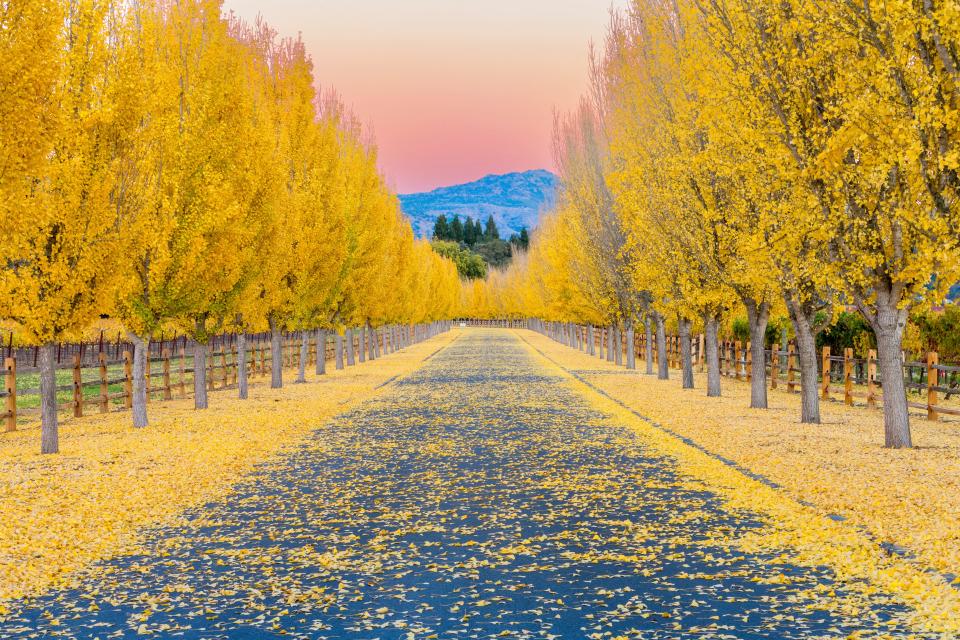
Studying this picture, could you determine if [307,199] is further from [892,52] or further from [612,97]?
[892,52]

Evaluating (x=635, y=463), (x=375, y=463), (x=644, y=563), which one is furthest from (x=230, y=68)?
(x=644, y=563)

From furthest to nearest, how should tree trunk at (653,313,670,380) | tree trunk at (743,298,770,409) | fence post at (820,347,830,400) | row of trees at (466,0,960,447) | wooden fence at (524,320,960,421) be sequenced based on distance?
tree trunk at (653,313,670,380) → fence post at (820,347,830,400) → tree trunk at (743,298,770,409) → wooden fence at (524,320,960,421) → row of trees at (466,0,960,447)

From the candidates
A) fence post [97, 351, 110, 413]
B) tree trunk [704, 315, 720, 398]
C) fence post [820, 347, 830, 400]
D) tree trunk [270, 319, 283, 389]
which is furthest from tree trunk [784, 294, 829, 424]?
tree trunk [270, 319, 283, 389]

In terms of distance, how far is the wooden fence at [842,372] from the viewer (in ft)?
66.8

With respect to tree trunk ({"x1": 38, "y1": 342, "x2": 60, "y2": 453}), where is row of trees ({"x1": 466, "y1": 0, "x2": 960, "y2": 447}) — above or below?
above

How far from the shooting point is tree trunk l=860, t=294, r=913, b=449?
46.9 feet

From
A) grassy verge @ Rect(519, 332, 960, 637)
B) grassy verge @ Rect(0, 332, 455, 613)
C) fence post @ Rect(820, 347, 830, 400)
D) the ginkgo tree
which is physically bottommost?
grassy verge @ Rect(519, 332, 960, 637)

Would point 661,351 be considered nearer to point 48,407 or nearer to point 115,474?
point 48,407

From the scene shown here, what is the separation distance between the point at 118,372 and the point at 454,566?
162 feet

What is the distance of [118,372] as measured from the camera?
52.5 m

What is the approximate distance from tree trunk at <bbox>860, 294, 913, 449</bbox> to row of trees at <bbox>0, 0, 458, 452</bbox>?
12.4 meters

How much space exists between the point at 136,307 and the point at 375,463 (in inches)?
304

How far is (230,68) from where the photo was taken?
22578 mm

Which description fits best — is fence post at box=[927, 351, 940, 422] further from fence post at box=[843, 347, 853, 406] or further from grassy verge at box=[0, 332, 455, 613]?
grassy verge at box=[0, 332, 455, 613]
